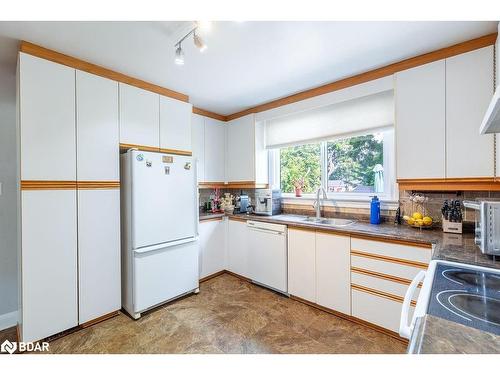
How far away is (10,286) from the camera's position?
2332mm

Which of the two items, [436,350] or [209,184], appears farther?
[209,184]

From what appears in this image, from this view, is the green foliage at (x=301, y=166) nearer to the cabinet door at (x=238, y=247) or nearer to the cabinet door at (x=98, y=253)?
the cabinet door at (x=238, y=247)

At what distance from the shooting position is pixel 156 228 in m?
2.32

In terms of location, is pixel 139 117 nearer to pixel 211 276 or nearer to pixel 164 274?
pixel 164 274

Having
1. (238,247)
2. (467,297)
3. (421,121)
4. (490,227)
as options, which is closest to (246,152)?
(238,247)

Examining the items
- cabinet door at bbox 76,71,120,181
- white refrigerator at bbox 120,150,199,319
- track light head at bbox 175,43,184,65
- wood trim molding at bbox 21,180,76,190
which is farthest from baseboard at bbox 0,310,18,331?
track light head at bbox 175,43,184,65

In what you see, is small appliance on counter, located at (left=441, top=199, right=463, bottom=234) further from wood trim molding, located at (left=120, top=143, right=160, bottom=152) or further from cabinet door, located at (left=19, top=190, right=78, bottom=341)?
cabinet door, located at (left=19, top=190, right=78, bottom=341)

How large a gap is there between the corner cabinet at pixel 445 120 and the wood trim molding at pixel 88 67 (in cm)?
233

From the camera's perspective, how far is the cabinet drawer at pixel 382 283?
179cm

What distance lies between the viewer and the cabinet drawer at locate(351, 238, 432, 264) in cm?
170
